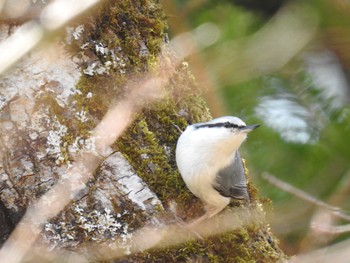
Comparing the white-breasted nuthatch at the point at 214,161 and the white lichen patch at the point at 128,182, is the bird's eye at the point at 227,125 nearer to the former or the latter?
the white-breasted nuthatch at the point at 214,161

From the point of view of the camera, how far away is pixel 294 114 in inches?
81.1

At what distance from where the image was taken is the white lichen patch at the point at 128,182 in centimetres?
153

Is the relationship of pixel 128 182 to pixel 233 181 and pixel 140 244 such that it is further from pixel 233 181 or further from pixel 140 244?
pixel 233 181

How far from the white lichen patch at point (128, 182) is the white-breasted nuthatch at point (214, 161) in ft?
0.56

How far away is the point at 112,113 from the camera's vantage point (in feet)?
5.20

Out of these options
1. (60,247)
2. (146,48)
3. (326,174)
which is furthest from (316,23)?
(60,247)

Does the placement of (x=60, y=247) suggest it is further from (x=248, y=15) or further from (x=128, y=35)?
(x=248, y=15)

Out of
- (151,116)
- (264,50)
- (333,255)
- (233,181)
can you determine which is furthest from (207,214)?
(333,255)

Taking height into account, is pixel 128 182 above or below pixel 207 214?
above

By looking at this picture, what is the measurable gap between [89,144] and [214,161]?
54 centimetres

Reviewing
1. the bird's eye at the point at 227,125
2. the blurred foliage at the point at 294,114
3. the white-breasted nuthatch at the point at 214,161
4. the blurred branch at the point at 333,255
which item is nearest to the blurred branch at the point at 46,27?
the blurred branch at the point at 333,255

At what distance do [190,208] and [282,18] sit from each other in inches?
32.8

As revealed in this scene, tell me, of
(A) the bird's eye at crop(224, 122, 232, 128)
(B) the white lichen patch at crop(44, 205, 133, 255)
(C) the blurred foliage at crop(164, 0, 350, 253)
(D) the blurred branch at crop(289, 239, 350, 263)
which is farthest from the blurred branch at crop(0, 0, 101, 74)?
(C) the blurred foliage at crop(164, 0, 350, 253)

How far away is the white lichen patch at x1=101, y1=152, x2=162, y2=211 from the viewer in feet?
5.02
